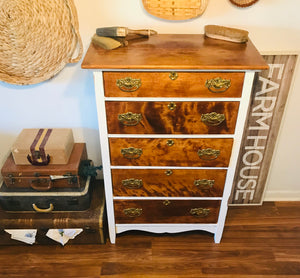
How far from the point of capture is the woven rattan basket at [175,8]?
1.68 meters

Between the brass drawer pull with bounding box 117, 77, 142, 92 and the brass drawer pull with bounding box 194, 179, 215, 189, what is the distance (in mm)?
678

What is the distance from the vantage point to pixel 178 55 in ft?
4.94

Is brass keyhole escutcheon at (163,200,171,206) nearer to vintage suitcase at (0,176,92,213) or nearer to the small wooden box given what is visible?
vintage suitcase at (0,176,92,213)

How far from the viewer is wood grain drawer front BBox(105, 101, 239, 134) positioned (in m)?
1.54

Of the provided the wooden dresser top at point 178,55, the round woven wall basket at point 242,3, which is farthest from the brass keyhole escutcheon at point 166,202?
the round woven wall basket at point 242,3

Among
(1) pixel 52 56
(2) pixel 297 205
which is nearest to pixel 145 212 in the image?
(1) pixel 52 56

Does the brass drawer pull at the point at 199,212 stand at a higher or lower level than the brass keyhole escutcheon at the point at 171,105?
lower

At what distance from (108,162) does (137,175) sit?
0.60 feet

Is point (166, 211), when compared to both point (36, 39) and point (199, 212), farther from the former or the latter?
point (36, 39)

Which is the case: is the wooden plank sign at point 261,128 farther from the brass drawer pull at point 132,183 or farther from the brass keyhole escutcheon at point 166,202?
the brass drawer pull at point 132,183

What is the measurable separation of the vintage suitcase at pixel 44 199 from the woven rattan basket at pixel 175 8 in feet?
3.66

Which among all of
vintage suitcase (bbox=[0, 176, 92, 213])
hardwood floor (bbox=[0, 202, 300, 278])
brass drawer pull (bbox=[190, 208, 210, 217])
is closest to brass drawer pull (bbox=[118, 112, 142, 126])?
vintage suitcase (bbox=[0, 176, 92, 213])

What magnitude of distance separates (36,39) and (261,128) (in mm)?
1499

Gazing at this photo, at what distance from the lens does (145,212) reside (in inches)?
Result: 78.0
